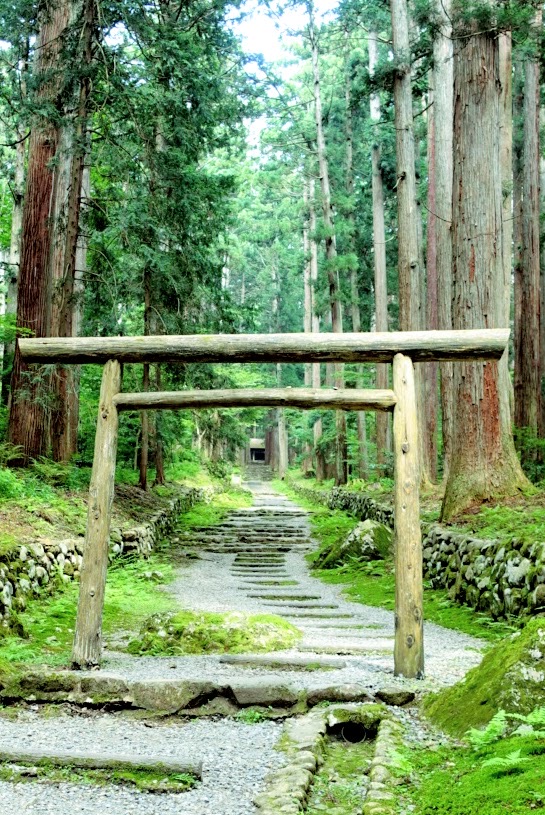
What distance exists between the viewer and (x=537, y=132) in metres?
19.3

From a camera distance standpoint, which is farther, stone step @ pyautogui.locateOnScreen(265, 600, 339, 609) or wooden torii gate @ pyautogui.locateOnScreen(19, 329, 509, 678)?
stone step @ pyautogui.locateOnScreen(265, 600, 339, 609)

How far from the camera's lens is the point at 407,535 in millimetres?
5770

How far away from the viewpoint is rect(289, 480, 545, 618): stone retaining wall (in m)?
7.00

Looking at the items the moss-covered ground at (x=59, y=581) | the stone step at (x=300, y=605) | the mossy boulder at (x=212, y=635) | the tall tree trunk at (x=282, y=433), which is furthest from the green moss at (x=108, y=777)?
the tall tree trunk at (x=282, y=433)

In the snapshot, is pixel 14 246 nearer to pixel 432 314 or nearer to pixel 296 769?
pixel 432 314

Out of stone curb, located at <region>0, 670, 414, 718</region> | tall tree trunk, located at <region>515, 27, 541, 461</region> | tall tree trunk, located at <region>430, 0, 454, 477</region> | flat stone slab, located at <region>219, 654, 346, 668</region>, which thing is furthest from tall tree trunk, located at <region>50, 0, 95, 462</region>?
tall tree trunk, located at <region>515, 27, 541, 461</region>

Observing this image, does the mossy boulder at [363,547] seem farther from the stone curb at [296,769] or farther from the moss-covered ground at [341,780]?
the moss-covered ground at [341,780]

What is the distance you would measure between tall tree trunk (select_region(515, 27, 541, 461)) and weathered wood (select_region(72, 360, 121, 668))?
1268 centimetres

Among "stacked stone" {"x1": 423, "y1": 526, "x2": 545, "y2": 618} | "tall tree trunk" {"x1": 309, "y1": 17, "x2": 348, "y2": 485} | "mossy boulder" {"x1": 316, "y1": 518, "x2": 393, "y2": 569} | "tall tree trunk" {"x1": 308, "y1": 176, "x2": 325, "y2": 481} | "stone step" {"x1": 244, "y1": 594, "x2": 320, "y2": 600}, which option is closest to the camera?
"stacked stone" {"x1": 423, "y1": 526, "x2": 545, "y2": 618}

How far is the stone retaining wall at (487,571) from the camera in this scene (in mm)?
7004

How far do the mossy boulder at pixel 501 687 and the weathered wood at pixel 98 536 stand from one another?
2772 mm

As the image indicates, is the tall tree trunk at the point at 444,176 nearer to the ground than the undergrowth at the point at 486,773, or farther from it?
farther from it

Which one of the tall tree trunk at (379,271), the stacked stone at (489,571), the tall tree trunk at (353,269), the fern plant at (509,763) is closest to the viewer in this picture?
the fern plant at (509,763)

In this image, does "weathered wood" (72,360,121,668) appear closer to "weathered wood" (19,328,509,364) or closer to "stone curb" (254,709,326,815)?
"weathered wood" (19,328,509,364)
